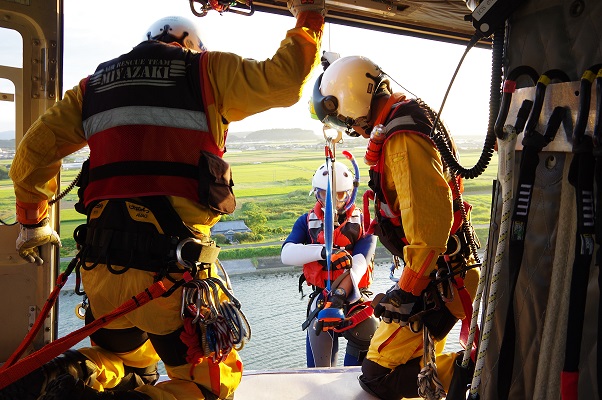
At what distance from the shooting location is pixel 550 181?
101cm

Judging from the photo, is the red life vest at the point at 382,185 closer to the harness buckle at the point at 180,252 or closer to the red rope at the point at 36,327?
the harness buckle at the point at 180,252

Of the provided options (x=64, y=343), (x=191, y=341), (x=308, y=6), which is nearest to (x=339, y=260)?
(x=191, y=341)

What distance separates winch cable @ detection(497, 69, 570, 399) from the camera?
0.97m

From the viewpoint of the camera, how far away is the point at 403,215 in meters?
2.26

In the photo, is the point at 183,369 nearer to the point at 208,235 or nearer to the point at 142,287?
the point at 142,287

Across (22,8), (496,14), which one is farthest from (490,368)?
(22,8)

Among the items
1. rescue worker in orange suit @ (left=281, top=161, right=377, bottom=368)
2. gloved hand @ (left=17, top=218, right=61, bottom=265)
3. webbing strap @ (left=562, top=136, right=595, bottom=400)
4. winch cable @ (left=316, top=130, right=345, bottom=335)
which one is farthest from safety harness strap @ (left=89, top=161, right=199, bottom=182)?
rescue worker in orange suit @ (left=281, top=161, right=377, bottom=368)

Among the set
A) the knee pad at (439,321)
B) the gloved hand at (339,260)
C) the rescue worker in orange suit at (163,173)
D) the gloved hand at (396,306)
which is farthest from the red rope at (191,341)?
the gloved hand at (339,260)

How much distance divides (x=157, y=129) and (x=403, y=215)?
1.08 metres

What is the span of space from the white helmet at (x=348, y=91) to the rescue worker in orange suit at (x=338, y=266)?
1.18m

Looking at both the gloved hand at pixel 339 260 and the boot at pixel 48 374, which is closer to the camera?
the boot at pixel 48 374

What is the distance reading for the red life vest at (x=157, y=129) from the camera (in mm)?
1995

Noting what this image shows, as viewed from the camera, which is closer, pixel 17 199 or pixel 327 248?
pixel 17 199

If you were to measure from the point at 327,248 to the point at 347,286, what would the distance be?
366 millimetres
